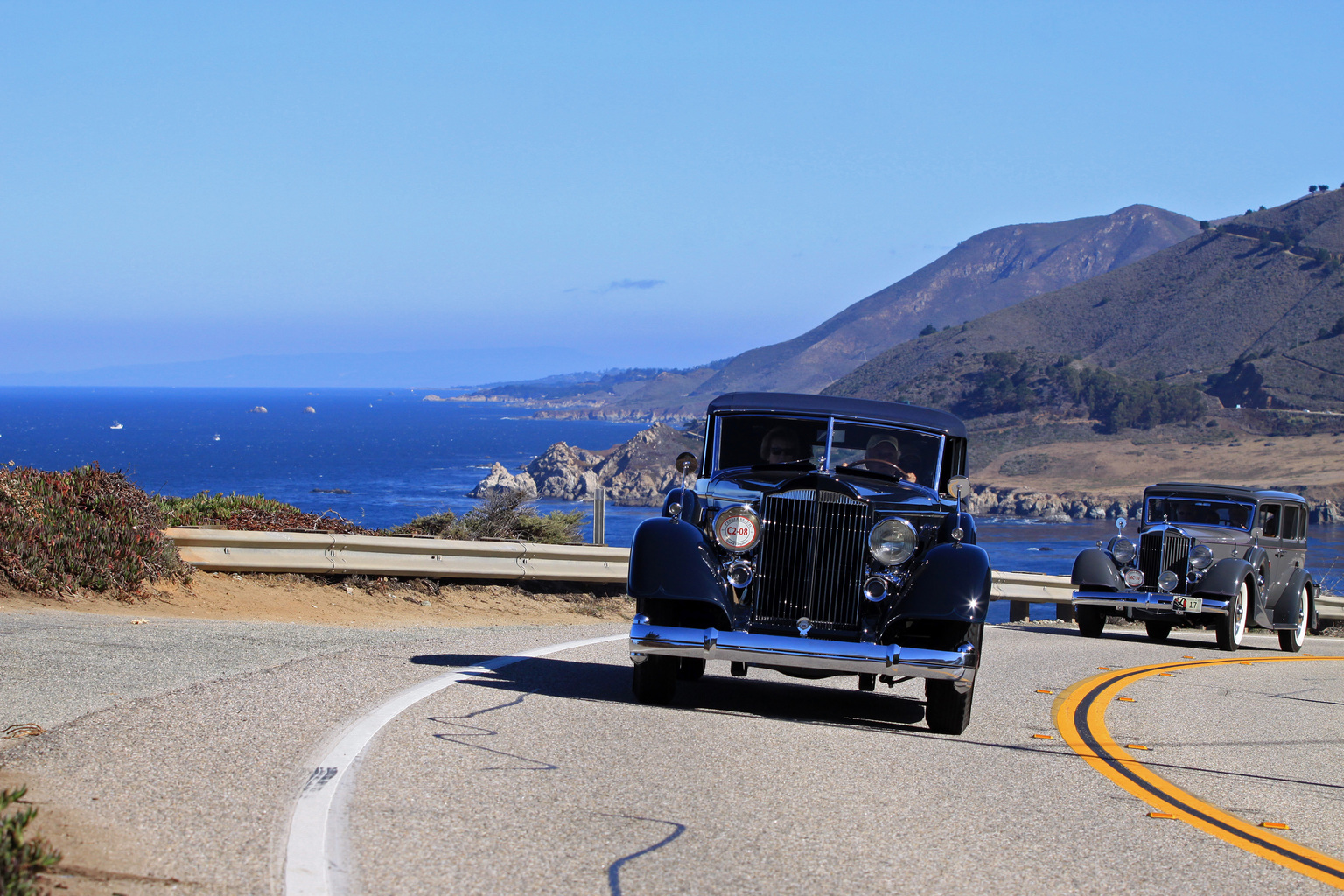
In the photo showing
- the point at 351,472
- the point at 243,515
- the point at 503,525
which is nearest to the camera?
the point at 243,515

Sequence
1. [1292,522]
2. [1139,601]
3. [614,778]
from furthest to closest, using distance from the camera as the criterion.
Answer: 1. [1292,522]
2. [1139,601]
3. [614,778]

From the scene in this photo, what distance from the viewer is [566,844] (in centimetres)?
458

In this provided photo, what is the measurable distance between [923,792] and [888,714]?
2.48 meters

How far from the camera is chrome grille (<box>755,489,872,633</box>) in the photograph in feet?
24.7

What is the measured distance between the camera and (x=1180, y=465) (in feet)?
413

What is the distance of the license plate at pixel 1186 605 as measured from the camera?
14930mm

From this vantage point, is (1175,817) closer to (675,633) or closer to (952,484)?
(675,633)

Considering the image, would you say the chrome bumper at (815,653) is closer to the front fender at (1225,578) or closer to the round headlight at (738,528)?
the round headlight at (738,528)

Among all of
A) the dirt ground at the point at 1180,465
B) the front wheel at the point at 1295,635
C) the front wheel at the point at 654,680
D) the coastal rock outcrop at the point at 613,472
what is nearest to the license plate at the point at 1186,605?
the front wheel at the point at 1295,635

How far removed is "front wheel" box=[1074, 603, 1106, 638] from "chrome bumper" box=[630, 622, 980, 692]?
8989 millimetres

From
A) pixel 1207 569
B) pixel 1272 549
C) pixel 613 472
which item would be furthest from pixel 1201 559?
A: pixel 613 472

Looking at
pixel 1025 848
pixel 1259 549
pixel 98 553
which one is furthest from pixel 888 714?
pixel 1259 549

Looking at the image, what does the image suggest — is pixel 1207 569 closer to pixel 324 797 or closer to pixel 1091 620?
pixel 1091 620

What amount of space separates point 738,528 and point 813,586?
22.6 inches
